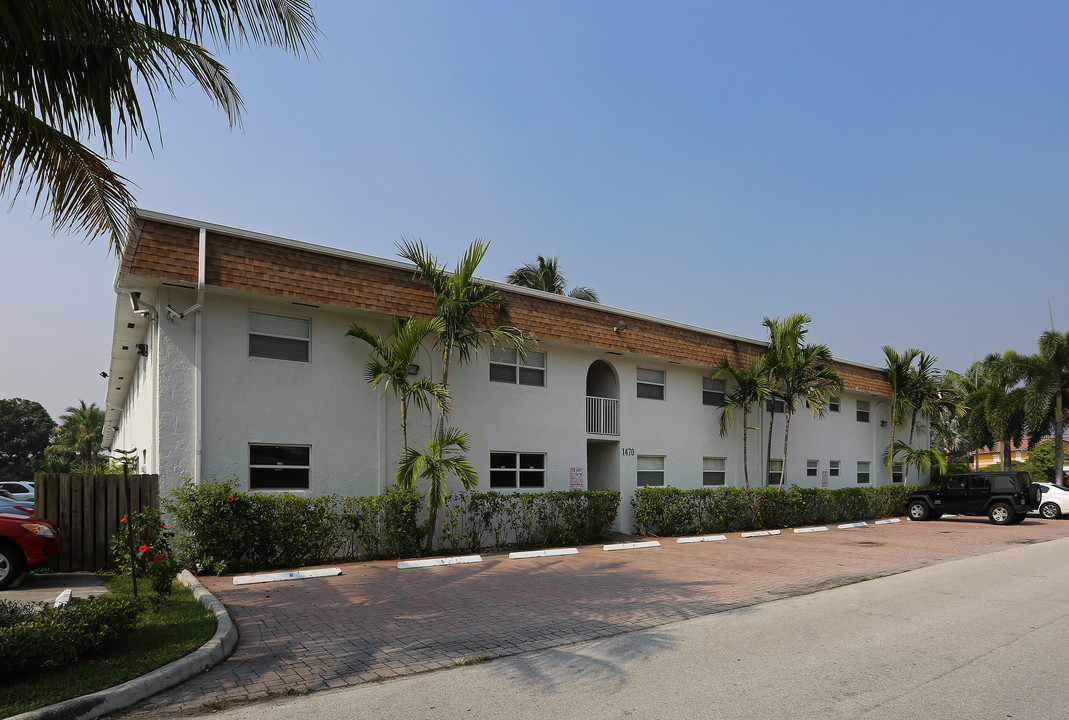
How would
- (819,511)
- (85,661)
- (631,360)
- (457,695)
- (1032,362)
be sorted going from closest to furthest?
(457,695)
(85,661)
(631,360)
(819,511)
(1032,362)

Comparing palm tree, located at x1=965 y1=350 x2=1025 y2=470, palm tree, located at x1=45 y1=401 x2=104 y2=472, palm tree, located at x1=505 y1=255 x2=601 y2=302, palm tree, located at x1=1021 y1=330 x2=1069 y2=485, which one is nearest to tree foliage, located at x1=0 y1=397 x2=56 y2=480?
palm tree, located at x1=45 y1=401 x2=104 y2=472

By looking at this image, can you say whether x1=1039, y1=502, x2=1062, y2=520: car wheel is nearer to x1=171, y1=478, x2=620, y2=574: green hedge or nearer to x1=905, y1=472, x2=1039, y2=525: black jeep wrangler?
x1=905, y1=472, x2=1039, y2=525: black jeep wrangler

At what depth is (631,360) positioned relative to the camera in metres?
19.8

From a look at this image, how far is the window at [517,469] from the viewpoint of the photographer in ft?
54.7

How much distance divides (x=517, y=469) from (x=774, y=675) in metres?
11.3

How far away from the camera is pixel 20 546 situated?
1030cm

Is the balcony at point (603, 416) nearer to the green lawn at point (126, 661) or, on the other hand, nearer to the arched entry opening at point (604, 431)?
the arched entry opening at point (604, 431)

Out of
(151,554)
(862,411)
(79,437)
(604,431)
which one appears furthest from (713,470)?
(79,437)

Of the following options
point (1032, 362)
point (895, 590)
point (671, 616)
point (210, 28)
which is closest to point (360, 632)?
point (671, 616)

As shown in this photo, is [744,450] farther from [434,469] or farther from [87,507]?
[87,507]

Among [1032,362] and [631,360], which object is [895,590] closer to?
[631,360]

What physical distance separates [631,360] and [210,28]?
1506 cm

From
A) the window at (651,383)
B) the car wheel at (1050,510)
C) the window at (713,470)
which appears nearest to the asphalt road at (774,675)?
the window at (651,383)

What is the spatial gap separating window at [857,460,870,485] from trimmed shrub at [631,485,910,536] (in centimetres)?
211
